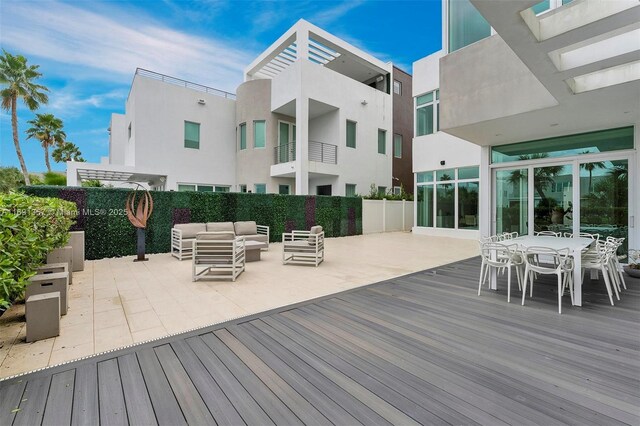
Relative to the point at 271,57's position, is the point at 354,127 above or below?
below

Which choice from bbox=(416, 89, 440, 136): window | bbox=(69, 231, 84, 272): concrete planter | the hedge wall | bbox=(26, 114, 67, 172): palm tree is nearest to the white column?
bbox=(416, 89, 440, 136): window

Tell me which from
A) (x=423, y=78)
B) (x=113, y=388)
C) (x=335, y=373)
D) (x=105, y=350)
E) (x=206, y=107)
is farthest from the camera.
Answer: (x=206, y=107)

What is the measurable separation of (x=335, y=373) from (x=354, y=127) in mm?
15662

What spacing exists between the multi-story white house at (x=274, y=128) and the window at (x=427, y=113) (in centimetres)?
294

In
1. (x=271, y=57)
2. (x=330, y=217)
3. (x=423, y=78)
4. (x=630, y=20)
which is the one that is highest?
(x=271, y=57)

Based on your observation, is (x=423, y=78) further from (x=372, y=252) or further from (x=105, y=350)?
(x=105, y=350)

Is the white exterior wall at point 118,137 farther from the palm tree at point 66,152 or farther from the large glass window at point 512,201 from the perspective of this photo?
the large glass window at point 512,201

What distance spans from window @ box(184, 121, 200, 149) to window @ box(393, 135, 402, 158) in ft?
38.6

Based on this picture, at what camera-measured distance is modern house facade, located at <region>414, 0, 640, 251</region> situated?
365 centimetres

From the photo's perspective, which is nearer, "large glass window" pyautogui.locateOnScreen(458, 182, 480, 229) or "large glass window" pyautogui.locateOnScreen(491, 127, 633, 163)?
"large glass window" pyautogui.locateOnScreen(491, 127, 633, 163)

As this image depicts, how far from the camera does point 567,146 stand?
26.0 ft

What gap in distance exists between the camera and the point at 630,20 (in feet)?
11.0

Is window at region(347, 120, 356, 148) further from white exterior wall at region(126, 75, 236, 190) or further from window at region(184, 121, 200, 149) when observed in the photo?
window at region(184, 121, 200, 149)

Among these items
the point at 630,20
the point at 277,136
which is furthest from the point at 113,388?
the point at 277,136
